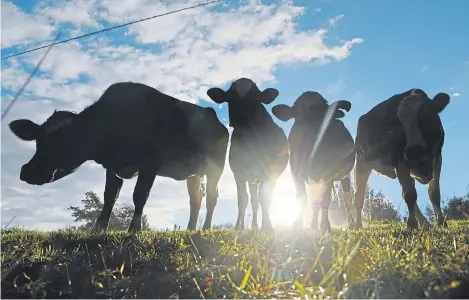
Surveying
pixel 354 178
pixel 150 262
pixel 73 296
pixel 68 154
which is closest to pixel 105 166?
pixel 68 154

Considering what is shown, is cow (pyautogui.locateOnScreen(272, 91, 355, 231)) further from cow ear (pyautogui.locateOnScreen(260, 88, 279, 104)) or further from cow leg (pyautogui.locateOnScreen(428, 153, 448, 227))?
cow leg (pyautogui.locateOnScreen(428, 153, 448, 227))

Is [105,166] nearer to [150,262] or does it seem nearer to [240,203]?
[240,203]

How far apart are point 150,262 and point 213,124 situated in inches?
326

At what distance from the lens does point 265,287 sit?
10.6 ft

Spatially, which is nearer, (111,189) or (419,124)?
(419,124)

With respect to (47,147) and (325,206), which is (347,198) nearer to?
(325,206)

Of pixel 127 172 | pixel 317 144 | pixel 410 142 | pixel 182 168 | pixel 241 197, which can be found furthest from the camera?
pixel 182 168

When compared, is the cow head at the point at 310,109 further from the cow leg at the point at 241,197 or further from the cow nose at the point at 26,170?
the cow nose at the point at 26,170

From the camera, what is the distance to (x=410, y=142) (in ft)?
29.2

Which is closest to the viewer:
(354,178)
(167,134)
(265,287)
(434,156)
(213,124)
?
(265,287)

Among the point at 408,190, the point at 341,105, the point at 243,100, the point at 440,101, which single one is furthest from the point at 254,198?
the point at 440,101

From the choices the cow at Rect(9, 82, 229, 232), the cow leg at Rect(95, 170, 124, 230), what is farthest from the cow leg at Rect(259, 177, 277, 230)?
the cow leg at Rect(95, 170, 124, 230)

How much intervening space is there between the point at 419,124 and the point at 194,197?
20.1ft

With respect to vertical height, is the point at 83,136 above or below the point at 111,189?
above
